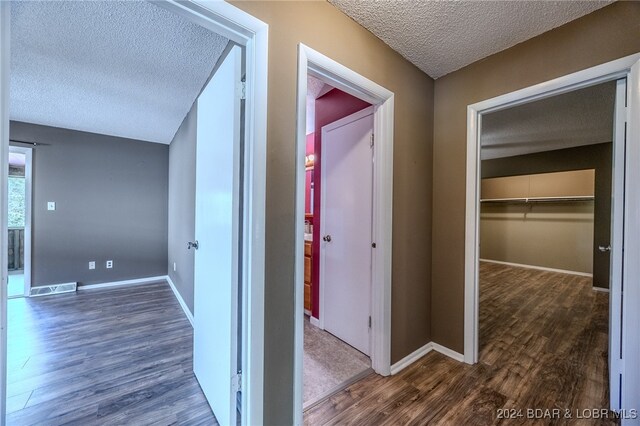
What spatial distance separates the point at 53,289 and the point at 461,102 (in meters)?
5.45

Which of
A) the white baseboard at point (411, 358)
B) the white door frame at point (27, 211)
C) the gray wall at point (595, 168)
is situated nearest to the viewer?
the white baseboard at point (411, 358)

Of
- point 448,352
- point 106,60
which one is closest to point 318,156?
point 106,60

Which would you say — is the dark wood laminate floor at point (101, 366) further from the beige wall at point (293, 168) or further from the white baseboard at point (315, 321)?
the white baseboard at point (315, 321)

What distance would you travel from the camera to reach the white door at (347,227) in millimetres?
2078

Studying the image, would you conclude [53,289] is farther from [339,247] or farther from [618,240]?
[618,240]

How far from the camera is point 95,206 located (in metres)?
3.85

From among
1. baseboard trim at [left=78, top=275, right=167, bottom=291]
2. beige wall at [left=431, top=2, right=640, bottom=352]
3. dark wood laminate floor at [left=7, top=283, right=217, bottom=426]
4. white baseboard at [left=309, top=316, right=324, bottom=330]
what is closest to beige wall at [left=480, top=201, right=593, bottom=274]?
beige wall at [left=431, top=2, right=640, bottom=352]

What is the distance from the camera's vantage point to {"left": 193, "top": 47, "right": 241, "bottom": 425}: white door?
1.25 metres

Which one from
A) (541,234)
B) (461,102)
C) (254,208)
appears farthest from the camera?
(541,234)

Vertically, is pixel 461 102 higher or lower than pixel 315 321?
higher

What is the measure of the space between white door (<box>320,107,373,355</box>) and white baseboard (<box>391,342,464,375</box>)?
10.6 inches

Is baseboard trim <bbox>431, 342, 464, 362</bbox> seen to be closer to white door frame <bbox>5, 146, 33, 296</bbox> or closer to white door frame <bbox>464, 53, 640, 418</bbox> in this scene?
white door frame <bbox>464, 53, 640, 418</bbox>

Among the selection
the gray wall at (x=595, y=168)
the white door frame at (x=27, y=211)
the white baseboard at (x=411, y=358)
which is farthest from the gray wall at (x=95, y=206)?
the gray wall at (x=595, y=168)

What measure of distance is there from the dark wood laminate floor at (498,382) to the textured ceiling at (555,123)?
2292mm
